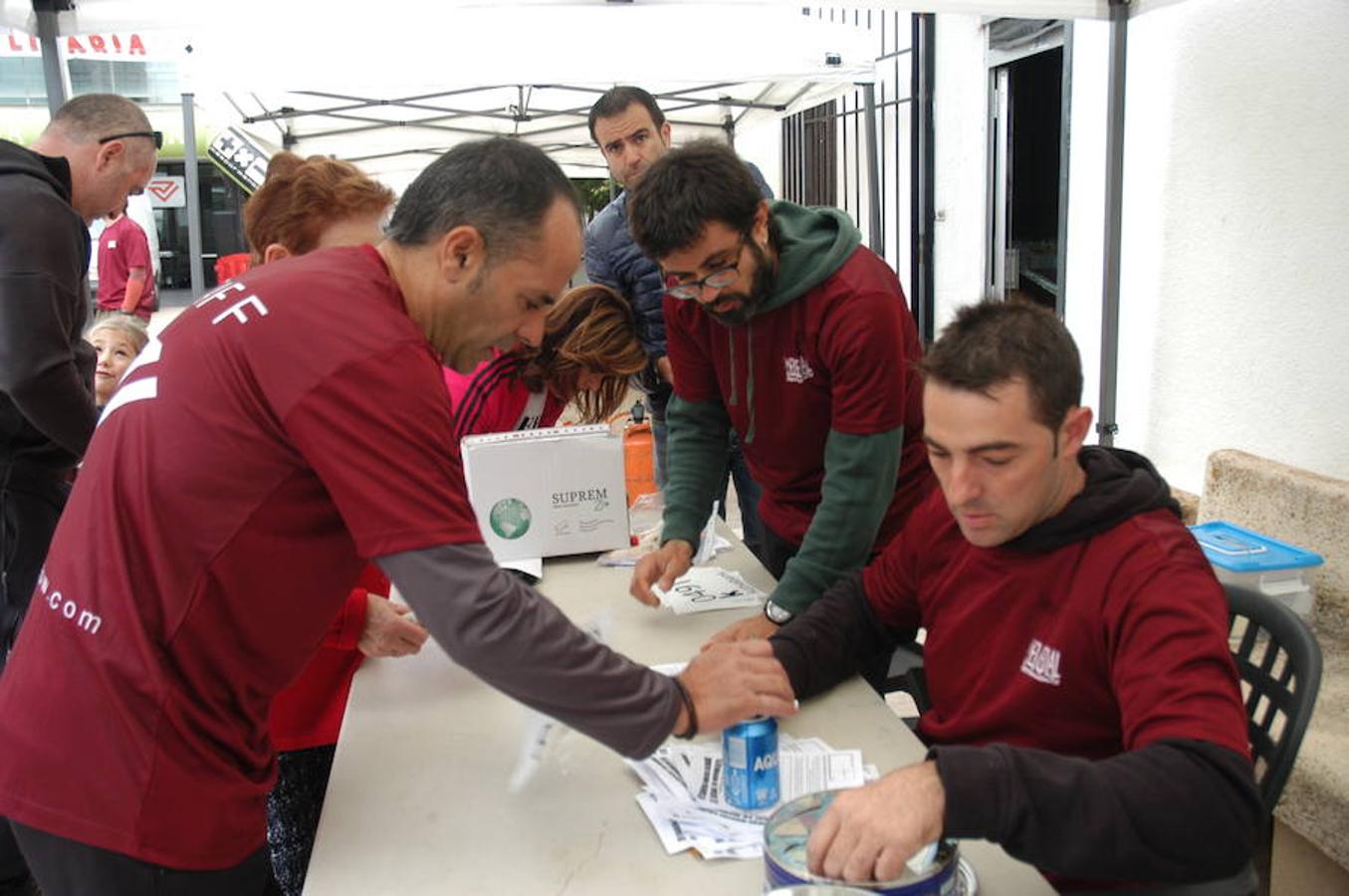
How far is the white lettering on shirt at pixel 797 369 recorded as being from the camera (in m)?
2.13

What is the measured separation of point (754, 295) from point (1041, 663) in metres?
0.92

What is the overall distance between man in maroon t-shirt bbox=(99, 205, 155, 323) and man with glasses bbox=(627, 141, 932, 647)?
622cm

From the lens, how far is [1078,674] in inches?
54.4

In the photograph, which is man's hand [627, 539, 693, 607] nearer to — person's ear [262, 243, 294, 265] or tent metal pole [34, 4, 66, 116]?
person's ear [262, 243, 294, 265]

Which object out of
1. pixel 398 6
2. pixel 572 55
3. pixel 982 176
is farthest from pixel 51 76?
pixel 982 176

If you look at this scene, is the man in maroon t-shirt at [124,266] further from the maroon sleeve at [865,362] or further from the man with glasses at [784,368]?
the maroon sleeve at [865,362]

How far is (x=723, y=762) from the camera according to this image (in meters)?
1.38

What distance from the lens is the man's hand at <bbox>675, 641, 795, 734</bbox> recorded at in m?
1.36

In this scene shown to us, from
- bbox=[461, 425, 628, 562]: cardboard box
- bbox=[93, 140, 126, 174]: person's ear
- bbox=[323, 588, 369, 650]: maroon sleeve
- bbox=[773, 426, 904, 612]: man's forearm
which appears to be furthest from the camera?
bbox=[93, 140, 126, 174]: person's ear

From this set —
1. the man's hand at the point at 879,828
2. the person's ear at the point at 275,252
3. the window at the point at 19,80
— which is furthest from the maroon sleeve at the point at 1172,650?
the window at the point at 19,80

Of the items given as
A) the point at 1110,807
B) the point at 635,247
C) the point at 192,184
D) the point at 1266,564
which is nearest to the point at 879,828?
the point at 1110,807

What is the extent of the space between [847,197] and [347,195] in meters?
5.64

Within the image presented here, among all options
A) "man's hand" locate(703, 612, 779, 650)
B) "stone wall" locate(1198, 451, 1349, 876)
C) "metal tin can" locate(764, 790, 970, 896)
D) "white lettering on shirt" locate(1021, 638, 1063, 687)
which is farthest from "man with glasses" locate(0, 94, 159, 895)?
"stone wall" locate(1198, 451, 1349, 876)

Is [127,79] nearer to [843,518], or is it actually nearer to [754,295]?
[754,295]
